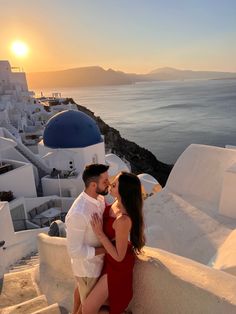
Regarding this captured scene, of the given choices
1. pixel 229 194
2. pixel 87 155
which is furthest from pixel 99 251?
pixel 87 155

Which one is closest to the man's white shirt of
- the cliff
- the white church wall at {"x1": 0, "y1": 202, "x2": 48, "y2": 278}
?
the white church wall at {"x1": 0, "y1": 202, "x2": 48, "y2": 278}

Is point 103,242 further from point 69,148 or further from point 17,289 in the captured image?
point 69,148

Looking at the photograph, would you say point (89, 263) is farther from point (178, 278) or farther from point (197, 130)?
point (197, 130)

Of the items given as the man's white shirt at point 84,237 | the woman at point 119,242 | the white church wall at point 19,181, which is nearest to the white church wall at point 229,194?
the woman at point 119,242

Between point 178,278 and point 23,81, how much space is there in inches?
2044

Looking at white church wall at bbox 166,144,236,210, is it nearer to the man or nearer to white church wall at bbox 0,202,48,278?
Answer: white church wall at bbox 0,202,48,278

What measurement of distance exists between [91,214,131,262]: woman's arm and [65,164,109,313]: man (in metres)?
0.08

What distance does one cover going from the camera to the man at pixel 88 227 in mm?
2625

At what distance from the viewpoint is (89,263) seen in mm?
2719

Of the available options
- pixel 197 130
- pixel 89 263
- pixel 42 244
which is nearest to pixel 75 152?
pixel 42 244

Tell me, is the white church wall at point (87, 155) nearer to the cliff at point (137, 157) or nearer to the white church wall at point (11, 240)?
the white church wall at point (11, 240)

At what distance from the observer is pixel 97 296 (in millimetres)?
2676

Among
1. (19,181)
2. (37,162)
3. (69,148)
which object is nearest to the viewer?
(19,181)

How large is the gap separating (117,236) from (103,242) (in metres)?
0.15
